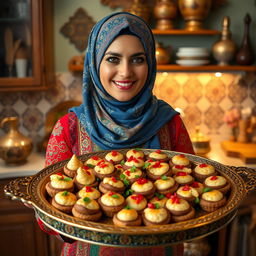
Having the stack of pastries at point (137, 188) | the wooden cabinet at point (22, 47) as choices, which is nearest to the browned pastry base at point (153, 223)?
the stack of pastries at point (137, 188)

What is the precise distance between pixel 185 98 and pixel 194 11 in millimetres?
677

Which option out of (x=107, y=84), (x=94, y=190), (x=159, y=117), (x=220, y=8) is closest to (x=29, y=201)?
(x=94, y=190)

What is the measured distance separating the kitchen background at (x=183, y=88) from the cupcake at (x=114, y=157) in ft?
4.89

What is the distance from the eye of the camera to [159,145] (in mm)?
1342

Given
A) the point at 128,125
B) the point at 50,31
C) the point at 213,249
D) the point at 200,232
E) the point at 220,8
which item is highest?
the point at 220,8

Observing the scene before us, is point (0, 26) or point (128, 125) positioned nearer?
point (128, 125)

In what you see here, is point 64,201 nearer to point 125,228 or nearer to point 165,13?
point 125,228

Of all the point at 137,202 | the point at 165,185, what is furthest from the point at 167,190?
the point at 137,202

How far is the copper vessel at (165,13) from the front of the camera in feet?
8.16

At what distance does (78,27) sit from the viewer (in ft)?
8.57

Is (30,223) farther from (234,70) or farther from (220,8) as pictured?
(220,8)

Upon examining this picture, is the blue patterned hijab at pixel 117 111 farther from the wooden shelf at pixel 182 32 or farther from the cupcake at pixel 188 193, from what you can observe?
the wooden shelf at pixel 182 32

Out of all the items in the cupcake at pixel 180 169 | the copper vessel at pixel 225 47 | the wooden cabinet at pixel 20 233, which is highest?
the copper vessel at pixel 225 47

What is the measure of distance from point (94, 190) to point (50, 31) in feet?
5.98
